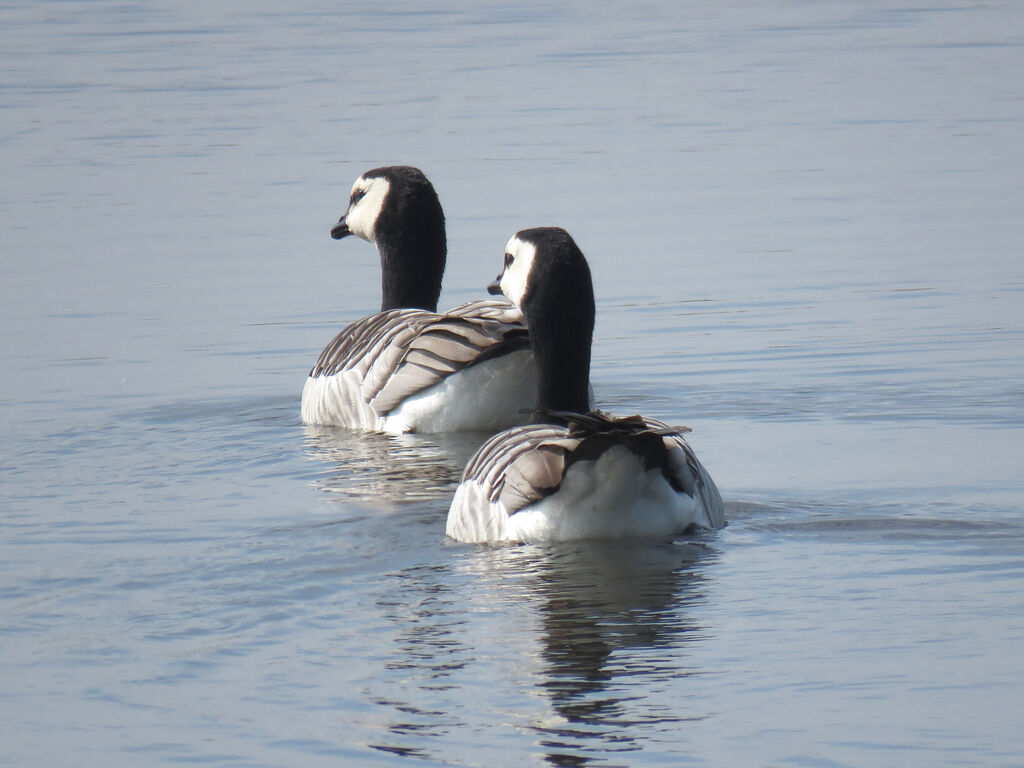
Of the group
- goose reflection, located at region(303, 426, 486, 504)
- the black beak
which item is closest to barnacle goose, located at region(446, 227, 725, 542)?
goose reflection, located at region(303, 426, 486, 504)

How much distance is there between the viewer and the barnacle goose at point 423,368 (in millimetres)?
12336

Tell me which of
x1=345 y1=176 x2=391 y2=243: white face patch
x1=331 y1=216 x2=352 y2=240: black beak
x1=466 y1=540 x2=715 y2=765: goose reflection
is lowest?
x1=466 y1=540 x2=715 y2=765: goose reflection

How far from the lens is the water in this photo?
6844mm

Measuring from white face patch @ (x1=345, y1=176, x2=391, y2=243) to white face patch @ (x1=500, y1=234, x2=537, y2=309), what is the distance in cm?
412

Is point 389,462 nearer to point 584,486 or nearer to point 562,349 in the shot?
point 562,349

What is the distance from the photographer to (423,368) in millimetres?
12672

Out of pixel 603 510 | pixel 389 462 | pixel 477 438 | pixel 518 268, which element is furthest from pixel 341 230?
pixel 603 510

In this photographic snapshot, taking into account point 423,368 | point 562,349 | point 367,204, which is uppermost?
point 367,204

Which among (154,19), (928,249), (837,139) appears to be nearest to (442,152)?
(837,139)

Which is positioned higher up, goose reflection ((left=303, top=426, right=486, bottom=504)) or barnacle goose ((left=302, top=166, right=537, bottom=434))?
barnacle goose ((left=302, top=166, right=537, bottom=434))

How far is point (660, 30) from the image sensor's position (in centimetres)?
4244

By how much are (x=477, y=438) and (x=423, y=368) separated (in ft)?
2.00

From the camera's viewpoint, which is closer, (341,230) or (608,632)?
(608,632)

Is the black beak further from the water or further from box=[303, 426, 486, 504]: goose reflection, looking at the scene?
box=[303, 426, 486, 504]: goose reflection
